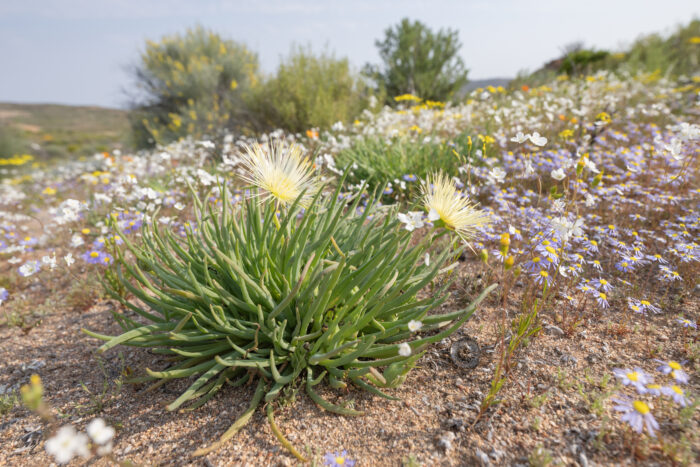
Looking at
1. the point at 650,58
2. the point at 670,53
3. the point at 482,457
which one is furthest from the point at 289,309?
the point at 670,53

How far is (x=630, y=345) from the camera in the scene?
2.31 m

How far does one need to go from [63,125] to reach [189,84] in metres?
52.1

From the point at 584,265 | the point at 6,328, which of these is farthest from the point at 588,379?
the point at 6,328

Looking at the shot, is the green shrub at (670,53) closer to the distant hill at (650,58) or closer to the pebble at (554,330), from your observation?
the distant hill at (650,58)

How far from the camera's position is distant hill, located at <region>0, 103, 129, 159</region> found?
2782 cm

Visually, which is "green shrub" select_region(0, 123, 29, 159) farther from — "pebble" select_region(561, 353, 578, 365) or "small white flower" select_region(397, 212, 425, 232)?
"pebble" select_region(561, 353, 578, 365)

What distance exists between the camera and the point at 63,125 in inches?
1969

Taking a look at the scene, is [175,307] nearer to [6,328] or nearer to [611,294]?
[6,328]

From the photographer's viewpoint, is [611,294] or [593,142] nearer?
[611,294]

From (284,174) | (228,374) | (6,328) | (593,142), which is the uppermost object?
(284,174)

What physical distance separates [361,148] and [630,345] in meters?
3.60

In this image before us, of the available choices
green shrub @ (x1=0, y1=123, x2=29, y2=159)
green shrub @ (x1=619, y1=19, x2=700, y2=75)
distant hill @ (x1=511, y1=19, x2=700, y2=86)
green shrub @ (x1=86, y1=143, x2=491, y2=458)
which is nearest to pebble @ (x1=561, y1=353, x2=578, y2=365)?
green shrub @ (x1=86, y1=143, x2=491, y2=458)

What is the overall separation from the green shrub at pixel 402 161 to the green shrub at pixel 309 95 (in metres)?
3.26

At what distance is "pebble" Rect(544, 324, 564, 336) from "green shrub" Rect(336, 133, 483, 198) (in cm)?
202
